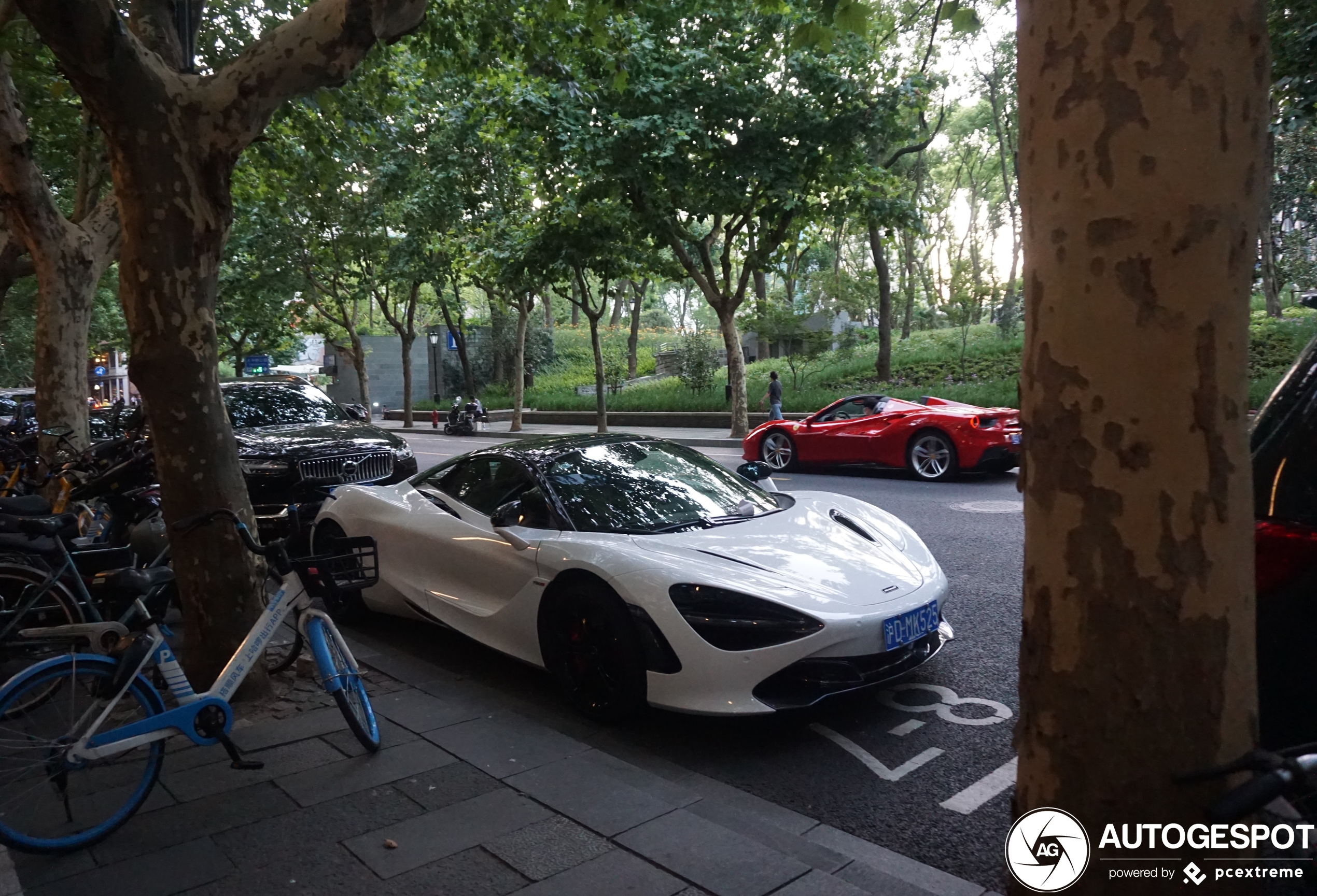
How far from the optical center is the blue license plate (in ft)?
13.1

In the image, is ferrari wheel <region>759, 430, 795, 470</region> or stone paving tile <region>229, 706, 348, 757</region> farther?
Result: ferrari wheel <region>759, 430, 795, 470</region>

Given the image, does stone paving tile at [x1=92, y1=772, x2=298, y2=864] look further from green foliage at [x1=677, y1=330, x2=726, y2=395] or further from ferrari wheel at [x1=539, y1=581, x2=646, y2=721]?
green foliage at [x1=677, y1=330, x2=726, y2=395]

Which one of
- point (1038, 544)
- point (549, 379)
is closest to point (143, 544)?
point (1038, 544)

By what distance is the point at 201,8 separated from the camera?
5973 millimetres

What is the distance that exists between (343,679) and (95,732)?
956 mm

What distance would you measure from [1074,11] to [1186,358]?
0.70 m

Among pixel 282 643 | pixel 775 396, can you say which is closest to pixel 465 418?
pixel 775 396

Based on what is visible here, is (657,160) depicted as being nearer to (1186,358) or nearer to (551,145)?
(551,145)

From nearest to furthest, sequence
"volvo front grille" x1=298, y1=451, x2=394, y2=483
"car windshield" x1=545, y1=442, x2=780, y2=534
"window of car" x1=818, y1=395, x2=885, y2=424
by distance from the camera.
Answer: "car windshield" x1=545, y1=442, x2=780, y2=534 → "volvo front grille" x1=298, y1=451, x2=394, y2=483 → "window of car" x1=818, y1=395, x2=885, y2=424

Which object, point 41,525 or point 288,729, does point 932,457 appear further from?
point 41,525

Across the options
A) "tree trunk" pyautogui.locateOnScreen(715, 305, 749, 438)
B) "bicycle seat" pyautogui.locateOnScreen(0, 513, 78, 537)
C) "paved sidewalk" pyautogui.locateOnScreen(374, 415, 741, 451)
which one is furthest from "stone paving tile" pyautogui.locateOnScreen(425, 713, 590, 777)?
"tree trunk" pyautogui.locateOnScreen(715, 305, 749, 438)

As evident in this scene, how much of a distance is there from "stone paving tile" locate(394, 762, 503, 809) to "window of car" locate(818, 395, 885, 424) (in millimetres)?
10291

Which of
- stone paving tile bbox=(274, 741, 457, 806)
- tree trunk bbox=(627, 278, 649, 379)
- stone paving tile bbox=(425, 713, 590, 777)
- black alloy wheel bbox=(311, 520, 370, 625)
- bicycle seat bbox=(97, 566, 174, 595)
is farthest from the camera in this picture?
tree trunk bbox=(627, 278, 649, 379)

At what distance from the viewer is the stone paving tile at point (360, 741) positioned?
13.0 feet
